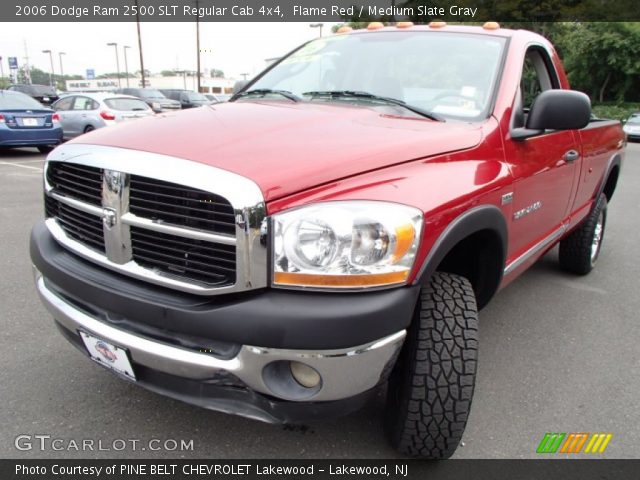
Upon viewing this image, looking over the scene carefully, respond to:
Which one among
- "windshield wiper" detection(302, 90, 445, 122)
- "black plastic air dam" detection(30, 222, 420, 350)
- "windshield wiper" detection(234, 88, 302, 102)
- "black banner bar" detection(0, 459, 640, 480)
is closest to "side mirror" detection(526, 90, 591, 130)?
"windshield wiper" detection(302, 90, 445, 122)

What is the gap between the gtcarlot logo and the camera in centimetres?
214

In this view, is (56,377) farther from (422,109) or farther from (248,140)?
(422,109)

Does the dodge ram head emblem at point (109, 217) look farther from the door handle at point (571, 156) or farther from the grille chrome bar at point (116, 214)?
the door handle at point (571, 156)

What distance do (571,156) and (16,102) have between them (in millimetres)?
11526

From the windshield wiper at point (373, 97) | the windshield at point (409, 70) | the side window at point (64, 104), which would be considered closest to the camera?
the windshield wiper at point (373, 97)

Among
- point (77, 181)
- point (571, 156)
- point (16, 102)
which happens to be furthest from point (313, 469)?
point (16, 102)

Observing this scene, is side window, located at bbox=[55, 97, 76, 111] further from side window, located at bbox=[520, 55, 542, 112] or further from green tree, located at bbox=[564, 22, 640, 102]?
green tree, located at bbox=[564, 22, 640, 102]

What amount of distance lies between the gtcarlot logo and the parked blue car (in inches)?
407

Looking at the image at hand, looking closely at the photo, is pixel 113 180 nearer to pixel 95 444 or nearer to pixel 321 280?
pixel 321 280

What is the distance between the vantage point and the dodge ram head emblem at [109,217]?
1.83 meters

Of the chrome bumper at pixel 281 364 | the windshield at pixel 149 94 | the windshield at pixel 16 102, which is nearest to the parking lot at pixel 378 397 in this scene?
the chrome bumper at pixel 281 364

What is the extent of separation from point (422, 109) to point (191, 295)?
4.80 feet

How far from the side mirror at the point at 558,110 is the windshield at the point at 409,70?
0.25 metres

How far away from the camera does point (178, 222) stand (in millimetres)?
1731
